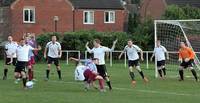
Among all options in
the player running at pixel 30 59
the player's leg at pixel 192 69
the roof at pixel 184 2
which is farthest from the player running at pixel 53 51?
the roof at pixel 184 2

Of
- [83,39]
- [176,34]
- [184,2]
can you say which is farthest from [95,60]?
[184,2]

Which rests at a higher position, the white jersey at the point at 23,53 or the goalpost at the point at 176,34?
the goalpost at the point at 176,34

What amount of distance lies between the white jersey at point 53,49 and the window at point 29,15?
4320 centimetres

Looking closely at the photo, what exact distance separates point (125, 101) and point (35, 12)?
5483 cm

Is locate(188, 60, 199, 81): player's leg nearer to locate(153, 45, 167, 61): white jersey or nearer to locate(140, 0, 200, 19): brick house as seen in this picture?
locate(153, 45, 167, 61): white jersey

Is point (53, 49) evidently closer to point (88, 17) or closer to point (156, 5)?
point (88, 17)

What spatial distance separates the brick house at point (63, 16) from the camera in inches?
2852

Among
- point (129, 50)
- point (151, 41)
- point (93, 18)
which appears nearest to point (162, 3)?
point (93, 18)

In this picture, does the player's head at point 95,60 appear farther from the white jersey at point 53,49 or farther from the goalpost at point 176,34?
the goalpost at point 176,34

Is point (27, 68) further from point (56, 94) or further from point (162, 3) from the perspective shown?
point (162, 3)

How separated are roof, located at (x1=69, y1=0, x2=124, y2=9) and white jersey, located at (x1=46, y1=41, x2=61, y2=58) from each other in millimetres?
46661

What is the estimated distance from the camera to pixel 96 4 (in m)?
78.3

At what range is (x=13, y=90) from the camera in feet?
76.6

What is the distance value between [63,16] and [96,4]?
17.8 ft
